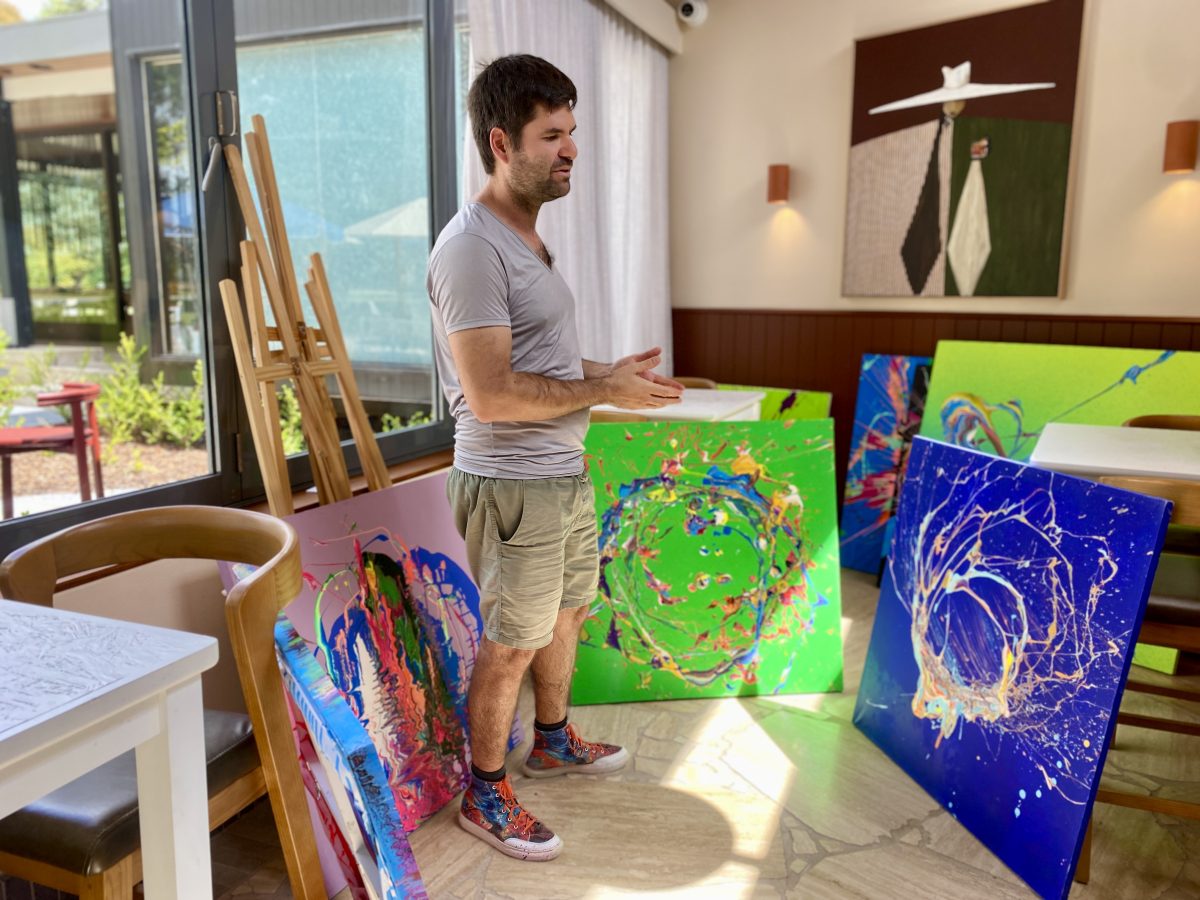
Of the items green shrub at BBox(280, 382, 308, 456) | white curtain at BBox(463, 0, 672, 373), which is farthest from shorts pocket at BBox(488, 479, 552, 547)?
white curtain at BBox(463, 0, 672, 373)

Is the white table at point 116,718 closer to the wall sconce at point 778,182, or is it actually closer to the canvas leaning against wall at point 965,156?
the canvas leaning against wall at point 965,156

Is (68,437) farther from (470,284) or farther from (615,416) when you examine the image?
(615,416)

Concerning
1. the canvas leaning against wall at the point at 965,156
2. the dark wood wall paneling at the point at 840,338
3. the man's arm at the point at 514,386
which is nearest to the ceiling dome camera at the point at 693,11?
the canvas leaning against wall at the point at 965,156

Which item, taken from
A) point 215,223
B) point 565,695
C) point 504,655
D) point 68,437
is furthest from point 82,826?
point 215,223

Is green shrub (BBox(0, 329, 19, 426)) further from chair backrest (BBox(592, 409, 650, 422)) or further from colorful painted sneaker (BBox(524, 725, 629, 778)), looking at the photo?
chair backrest (BBox(592, 409, 650, 422))

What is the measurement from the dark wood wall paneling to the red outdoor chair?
3198mm

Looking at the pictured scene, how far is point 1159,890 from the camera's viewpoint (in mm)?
1883

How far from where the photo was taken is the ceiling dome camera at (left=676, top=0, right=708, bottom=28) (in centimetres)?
430

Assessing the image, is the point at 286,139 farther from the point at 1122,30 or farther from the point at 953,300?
the point at 1122,30

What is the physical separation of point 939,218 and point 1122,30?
95cm

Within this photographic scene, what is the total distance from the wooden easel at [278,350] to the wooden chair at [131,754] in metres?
0.34

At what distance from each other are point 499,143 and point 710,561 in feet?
4.80

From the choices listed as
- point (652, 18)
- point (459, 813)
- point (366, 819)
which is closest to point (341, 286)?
point (459, 813)

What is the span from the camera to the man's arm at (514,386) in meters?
1.70
